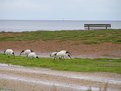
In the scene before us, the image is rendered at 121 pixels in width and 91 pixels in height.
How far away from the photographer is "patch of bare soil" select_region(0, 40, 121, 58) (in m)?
34.4

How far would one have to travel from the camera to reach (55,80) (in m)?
19.1

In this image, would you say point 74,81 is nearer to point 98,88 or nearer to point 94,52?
point 98,88

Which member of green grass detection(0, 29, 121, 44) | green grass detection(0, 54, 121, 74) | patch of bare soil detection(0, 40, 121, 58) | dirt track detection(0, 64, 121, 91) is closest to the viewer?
dirt track detection(0, 64, 121, 91)

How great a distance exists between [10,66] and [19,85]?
7.03 meters

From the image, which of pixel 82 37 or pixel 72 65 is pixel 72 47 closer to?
pixel 82 37

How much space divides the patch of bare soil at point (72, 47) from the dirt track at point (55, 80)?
472 inches

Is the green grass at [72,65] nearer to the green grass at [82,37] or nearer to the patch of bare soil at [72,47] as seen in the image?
the patch of bare soil at [72,47]

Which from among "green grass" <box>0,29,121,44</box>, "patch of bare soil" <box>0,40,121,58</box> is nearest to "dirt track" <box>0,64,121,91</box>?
"patch of bare soil" <box>0,40,121,58</box>

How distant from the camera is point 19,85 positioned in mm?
18109

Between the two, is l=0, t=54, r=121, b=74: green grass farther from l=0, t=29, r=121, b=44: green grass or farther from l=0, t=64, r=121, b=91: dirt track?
l=0, t=29, r=121, b=44: green grass

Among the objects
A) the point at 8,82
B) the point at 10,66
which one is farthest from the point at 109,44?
the point at 8,82

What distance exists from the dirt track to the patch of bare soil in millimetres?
12000

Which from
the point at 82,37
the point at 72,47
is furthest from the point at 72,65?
the point at 82,37

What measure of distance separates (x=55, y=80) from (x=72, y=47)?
19.4 metres
